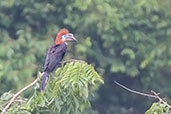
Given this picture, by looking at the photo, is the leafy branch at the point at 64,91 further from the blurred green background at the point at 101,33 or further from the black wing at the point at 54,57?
the blurred green background at the point at 101,33

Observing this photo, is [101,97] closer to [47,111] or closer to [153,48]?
[153,48]

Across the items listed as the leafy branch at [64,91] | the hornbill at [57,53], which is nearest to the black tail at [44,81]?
the leafy branch at [64,91]

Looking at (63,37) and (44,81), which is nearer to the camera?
(44,81)

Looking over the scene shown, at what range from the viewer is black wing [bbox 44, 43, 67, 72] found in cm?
578

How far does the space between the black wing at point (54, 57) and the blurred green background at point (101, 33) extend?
3.95 meters

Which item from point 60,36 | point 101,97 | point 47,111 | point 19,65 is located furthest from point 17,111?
point 101,97

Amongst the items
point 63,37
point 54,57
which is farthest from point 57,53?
point 63,37

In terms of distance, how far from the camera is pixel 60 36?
637cm

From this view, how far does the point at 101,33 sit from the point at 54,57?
499cm

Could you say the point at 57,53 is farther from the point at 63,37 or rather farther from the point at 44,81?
the point at 44,81

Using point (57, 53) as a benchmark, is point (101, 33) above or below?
above

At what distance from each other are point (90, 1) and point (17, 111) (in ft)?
19.9

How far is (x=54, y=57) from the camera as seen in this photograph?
6.05 metres

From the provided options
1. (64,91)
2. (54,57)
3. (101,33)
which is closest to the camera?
(64,91)
